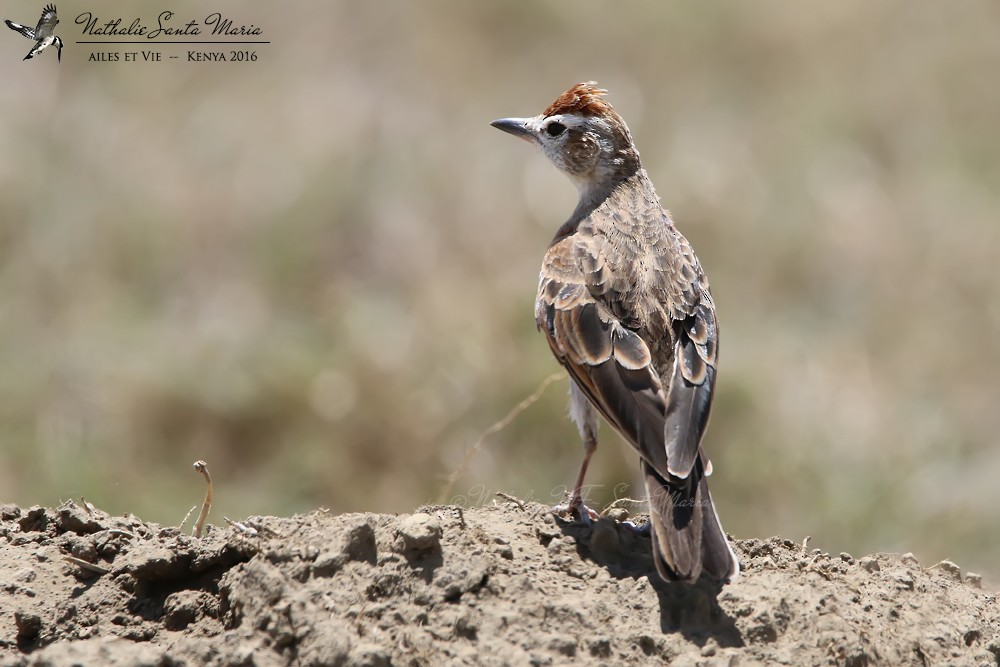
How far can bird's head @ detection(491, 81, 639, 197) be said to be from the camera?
24.5ft

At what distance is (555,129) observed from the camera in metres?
7.62

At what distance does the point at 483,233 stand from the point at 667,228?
5.05 m

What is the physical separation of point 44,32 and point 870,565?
1019cm

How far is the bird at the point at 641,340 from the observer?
4984 millimetres

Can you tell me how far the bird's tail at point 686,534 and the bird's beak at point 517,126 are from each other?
312 cm

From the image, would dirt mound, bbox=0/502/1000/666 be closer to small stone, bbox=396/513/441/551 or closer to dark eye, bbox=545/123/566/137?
small stone, bbox=396/513/441/551

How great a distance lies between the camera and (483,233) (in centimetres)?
1177

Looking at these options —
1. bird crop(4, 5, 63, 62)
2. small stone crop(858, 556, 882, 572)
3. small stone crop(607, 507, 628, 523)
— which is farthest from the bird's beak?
bird crop(4, 5, 63, 62)

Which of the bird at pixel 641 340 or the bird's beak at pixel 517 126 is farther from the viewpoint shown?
the bird's beak at pixel 517 126

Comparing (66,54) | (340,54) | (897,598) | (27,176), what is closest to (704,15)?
(340,54)

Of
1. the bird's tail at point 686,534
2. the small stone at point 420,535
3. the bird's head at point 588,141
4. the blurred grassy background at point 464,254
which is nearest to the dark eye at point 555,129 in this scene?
the bird's head at point 588,141

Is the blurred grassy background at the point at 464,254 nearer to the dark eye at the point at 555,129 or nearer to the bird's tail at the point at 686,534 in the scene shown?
the dark eye at the point at 555,129

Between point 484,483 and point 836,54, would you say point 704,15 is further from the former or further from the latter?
point 484,483

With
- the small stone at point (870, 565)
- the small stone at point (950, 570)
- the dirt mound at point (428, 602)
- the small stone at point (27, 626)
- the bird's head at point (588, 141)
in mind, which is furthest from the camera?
the bird's head at point (588, 141)
